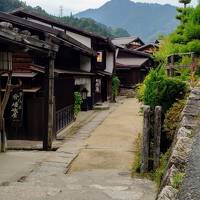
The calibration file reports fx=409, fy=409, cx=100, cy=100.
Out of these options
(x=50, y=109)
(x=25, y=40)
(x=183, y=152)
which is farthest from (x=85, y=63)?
(x=183, y=152)

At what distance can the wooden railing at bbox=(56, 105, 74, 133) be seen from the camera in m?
15.9

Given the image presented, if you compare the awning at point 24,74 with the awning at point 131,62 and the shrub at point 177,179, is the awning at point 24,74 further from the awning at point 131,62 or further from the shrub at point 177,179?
the awning at point 131,62

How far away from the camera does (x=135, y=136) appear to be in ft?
48.6

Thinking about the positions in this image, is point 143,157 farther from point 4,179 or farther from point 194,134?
point 4,179

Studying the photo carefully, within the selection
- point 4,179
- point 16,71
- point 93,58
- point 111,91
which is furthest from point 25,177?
point 111,91

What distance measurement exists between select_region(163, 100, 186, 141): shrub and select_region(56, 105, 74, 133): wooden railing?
287 inches

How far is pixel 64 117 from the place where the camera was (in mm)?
17125

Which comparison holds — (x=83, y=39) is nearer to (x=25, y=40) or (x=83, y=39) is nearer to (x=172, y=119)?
(x=25, y=40)

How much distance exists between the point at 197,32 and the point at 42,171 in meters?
8.60

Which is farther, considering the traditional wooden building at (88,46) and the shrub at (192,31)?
the traditional wooden building at (88,46)

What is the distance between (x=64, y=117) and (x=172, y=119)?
8838 mm

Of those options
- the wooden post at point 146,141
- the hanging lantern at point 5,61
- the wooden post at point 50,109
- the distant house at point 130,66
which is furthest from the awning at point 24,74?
the distant house at point 130,66

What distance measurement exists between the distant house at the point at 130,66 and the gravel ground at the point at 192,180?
34.7m

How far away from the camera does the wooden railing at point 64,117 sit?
1591cm
